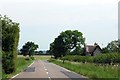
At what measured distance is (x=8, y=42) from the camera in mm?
35531

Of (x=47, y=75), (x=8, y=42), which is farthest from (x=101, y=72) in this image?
(x=8, y=42)

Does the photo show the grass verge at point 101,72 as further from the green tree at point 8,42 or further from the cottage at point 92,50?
the cottage at point 92,50

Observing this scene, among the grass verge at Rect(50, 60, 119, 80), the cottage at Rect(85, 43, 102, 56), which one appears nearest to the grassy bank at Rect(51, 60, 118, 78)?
the grass verge at Rect(50, 60, 119, 80)

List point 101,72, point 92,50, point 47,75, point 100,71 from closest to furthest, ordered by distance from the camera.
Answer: point 101,72, point 47,75, point 100,71, point 92,50

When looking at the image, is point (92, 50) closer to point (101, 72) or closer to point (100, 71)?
point (100, 71)

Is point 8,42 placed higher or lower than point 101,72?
higher

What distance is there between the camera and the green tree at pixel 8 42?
3462 centimetres

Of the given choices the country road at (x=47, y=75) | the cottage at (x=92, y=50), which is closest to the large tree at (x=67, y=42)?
the cottage at (x=92, y=50)

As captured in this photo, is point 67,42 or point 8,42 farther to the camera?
point 67,42

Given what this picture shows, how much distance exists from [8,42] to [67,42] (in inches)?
4877

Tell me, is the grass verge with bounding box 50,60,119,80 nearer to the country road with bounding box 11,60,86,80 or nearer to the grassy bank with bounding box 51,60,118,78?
the grassy bank with bounding box 51,60,118,78

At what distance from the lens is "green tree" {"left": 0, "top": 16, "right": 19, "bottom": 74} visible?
114ft

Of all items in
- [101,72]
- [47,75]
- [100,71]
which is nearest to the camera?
[101,72]

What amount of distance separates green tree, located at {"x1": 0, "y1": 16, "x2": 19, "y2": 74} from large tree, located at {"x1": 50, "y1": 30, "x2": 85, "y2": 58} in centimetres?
12065
